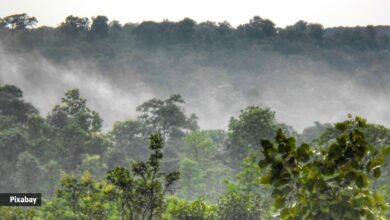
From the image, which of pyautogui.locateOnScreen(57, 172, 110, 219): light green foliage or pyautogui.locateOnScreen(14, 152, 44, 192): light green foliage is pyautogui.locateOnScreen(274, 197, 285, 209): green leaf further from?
pyautogui.locateOnScreen(14, 152, 44, 192): light green foliage

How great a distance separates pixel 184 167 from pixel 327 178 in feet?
271

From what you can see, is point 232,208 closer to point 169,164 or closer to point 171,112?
point 169,164

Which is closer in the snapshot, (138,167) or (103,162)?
(138,167)

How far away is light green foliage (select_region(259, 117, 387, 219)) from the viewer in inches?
216

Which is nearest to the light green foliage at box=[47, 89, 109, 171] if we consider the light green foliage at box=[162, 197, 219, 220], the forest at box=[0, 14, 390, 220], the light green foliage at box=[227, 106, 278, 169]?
the forest at box=[0, 14, 390, 220]

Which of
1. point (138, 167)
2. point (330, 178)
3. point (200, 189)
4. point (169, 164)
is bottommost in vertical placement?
point (330, 178)

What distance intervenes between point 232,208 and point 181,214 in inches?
200

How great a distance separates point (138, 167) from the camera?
1570 cm

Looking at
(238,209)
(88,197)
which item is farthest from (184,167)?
(88,197)

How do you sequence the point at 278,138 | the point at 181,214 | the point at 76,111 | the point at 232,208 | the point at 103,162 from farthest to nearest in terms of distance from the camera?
the point at 76,111, the point at 103,162, the point at 232,208, the point at 181,214, the point at 278,138

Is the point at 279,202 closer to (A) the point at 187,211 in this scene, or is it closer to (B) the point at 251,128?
(A) the point at 187,211

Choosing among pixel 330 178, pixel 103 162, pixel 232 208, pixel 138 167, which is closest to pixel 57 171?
pixel 103 162

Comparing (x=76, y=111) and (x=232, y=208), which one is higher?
(x=76, y=111)

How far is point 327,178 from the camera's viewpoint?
556 centimetres
